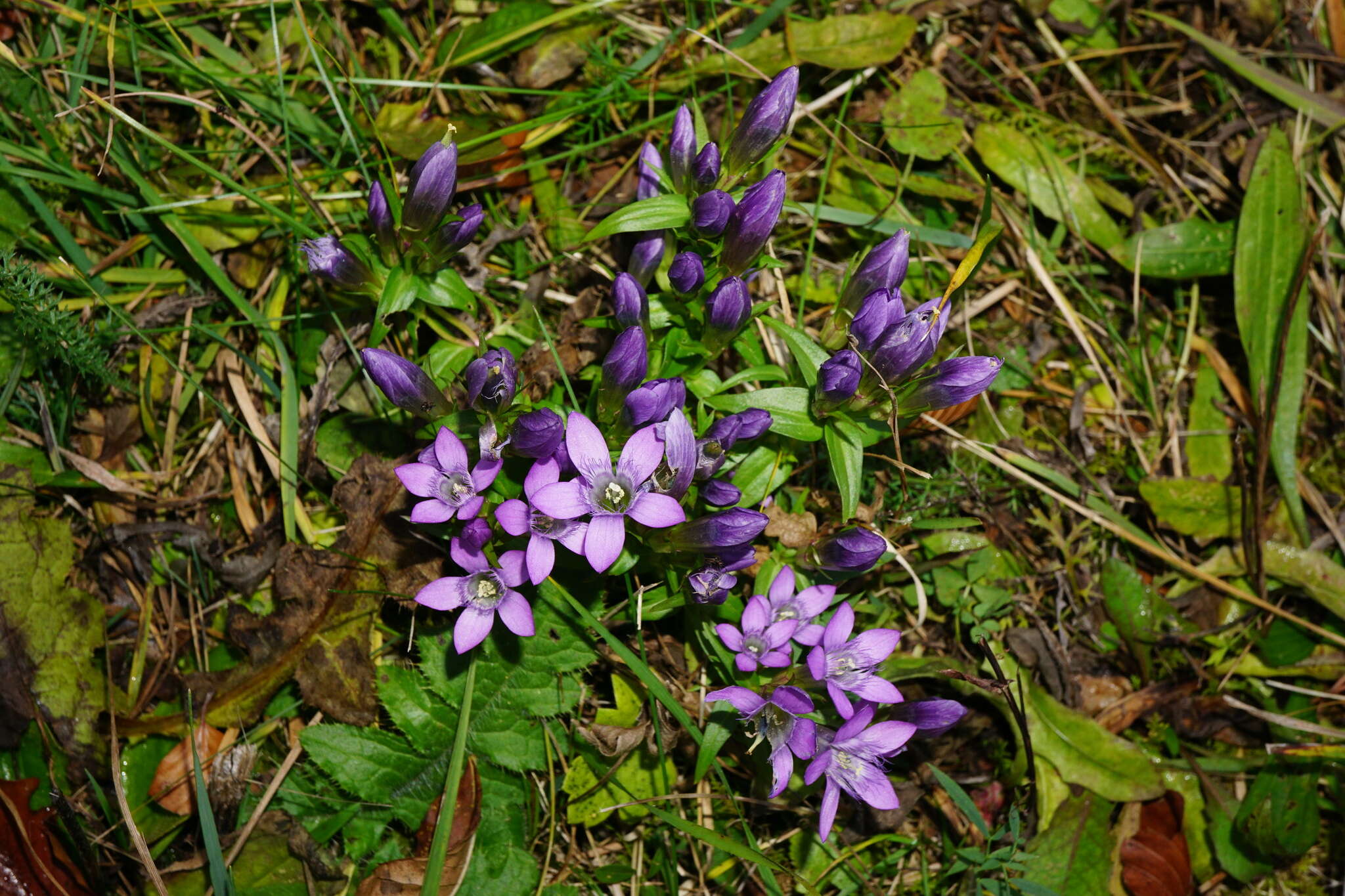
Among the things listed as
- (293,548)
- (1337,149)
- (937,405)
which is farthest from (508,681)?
(1337,149)

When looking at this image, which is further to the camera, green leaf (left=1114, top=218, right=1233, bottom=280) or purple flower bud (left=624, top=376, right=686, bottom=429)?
green leaf (left=1114, top=218, right=1233, bottom=280)

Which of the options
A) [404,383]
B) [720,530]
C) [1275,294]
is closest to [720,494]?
[720,530]

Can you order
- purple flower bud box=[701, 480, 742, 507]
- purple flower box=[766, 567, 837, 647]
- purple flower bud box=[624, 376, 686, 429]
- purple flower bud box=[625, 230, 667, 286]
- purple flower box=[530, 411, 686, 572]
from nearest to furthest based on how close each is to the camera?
purple flower box=[530, 411, 686, 572] < purple flower bud box=[624, 376, 686, 429] < purple flower bud box=[701, 480, 742, 507] < purple flower box=[766, 567, 837, 647] < purple flower bud box=[625, 230, 667, 286]

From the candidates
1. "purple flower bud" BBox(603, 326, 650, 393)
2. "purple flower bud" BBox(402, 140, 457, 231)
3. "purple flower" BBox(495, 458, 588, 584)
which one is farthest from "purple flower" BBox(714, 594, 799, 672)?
"purple flower bud" BBox(402, 140, 457, 231)

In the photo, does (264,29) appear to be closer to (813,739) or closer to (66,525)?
(66,525)

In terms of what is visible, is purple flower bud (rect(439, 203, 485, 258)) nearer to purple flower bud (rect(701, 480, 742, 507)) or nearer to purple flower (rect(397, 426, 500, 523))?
purple flower (rect(397, 426, 500, 523))

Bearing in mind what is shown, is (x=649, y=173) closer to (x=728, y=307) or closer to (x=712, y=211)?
(x=712, y=211)

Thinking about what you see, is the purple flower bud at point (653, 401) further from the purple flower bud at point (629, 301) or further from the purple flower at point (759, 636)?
the purple flower at point (759, 636)
